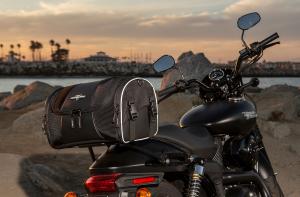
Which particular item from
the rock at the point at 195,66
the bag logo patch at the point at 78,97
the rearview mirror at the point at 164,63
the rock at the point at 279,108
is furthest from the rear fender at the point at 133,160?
the rock at the point at 195,66

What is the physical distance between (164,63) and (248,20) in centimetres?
79

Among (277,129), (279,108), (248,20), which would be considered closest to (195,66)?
(279,108)

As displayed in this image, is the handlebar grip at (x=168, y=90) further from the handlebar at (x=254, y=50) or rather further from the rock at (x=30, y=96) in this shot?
the rock at (x=30, y=96)

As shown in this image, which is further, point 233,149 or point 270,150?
point 270,150

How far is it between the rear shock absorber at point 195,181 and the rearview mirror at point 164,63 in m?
0.92

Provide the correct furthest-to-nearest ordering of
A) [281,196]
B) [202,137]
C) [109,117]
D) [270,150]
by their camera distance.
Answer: [270,150] → [281,196] → [202,137] → [109,117]

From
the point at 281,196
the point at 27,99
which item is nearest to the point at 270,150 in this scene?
the point at 281,196

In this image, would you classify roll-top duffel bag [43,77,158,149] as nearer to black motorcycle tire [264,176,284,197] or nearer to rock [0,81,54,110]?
black motorcycle tire [264,176,284,197]

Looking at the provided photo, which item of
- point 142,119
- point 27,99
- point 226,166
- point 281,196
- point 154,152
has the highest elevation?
point 142,119

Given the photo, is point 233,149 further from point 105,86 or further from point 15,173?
point 15,173

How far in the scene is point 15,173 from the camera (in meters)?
8.54

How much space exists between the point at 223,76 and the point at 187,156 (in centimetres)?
97

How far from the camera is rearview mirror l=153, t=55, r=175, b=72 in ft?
15.7

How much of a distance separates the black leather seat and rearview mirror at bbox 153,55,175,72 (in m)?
0.56
